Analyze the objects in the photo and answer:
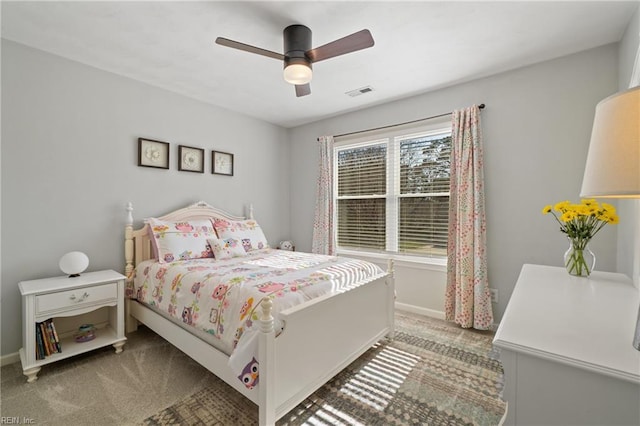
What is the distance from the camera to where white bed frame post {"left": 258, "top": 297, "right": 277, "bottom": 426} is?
1.43 m

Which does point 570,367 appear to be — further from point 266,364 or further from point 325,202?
point 325,202

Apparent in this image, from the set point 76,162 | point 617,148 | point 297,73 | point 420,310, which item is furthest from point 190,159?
point 617,148

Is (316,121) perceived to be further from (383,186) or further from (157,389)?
(157,389)

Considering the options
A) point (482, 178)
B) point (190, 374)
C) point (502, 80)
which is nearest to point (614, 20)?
point (502, 80)

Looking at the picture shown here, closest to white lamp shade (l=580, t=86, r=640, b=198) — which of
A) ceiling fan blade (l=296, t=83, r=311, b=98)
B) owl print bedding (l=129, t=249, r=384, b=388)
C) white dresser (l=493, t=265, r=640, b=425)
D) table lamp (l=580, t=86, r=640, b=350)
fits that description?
table lamp (l=580, t=86, r=640, b=350)

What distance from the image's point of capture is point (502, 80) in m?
2.78

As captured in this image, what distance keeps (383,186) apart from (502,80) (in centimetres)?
166

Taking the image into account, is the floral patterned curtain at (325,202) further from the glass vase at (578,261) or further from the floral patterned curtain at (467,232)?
the glass vase at (578,261)

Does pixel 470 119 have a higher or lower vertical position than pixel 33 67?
lower

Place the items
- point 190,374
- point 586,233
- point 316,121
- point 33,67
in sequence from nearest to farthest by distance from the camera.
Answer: point 586,233, point 190,374, point 33,67, point 316,121

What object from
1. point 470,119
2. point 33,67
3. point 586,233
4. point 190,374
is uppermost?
point 33,67

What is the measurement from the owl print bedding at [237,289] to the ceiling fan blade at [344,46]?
1.60 meters

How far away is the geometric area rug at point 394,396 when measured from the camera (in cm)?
165

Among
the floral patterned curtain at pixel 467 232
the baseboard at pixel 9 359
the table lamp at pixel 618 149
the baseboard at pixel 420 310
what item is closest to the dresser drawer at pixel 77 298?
the baseboard at pixel 9 359
